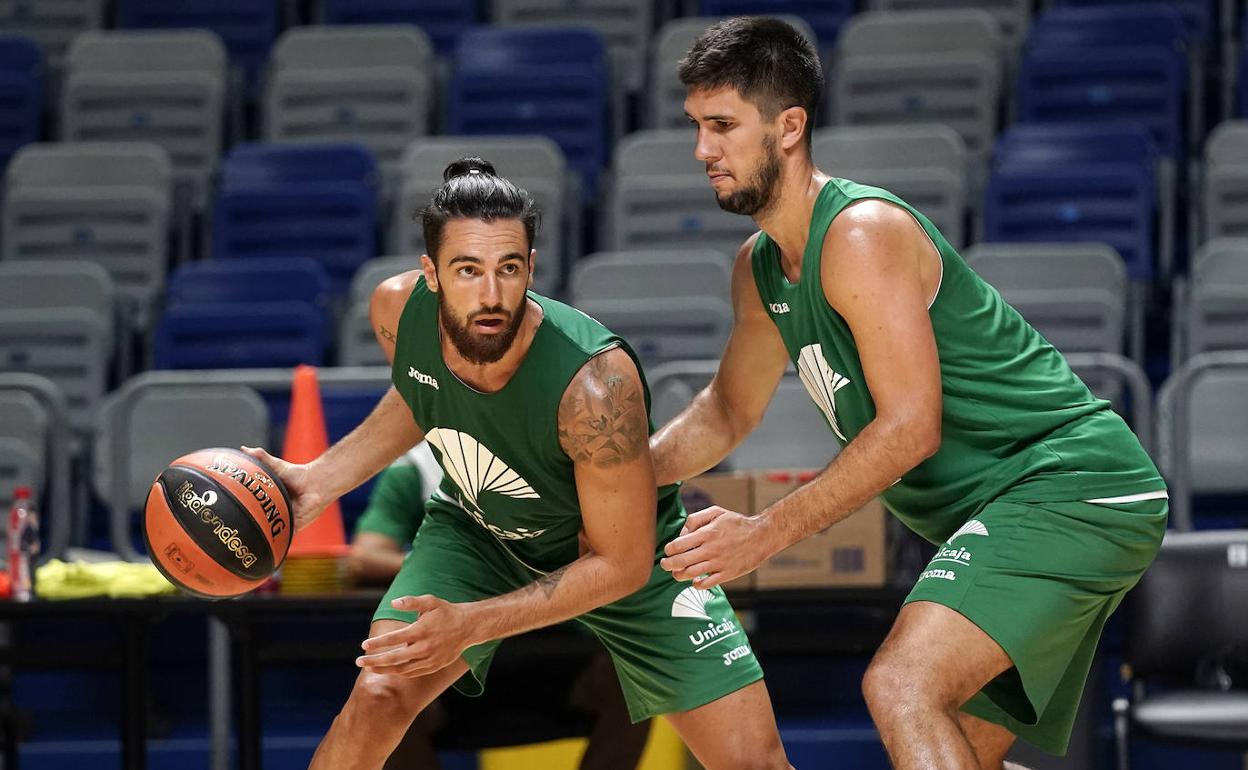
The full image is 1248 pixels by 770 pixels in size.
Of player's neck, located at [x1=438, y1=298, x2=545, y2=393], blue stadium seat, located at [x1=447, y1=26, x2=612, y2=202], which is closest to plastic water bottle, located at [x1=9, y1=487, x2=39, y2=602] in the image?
player's neck, located at [x1=438, y1=298, x2=545, y2=393]

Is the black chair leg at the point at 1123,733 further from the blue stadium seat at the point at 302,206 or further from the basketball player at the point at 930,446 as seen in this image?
the blue stadium seat at the point at 302,206

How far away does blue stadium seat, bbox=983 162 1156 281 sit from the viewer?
24.6ft

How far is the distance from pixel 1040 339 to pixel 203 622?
4.25m

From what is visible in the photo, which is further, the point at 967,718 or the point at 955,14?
the point at 955,14

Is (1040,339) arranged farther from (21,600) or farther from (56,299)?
(56,299)

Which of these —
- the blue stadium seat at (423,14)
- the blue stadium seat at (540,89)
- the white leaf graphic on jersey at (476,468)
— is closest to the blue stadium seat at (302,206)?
the blue stadium seat at (540,89)

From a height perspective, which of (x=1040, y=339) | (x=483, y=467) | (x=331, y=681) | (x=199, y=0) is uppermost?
(x=199, y=0)

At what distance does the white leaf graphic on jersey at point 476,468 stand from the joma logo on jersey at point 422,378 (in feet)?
0.36

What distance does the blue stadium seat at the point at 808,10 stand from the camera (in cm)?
920

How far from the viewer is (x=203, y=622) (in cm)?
676

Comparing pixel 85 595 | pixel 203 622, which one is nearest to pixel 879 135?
pixel 203 622

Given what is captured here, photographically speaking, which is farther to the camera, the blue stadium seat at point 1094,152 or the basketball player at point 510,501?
the blue stadium seat at point 1094,152

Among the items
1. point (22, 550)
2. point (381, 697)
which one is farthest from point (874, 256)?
point (22, 550)

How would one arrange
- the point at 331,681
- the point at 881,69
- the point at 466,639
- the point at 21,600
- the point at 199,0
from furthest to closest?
1. the point at 199,0
2. the point at 881,69
3. the point at 331,681
4. the point at 21,600
5. the point at 466,639
